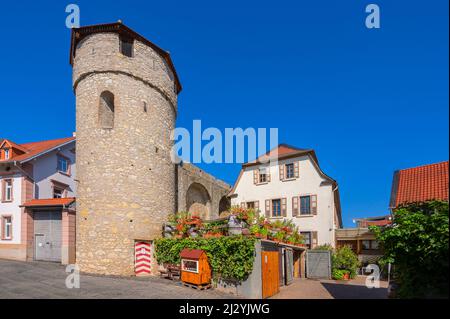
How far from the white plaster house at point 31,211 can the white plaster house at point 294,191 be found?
441 inches

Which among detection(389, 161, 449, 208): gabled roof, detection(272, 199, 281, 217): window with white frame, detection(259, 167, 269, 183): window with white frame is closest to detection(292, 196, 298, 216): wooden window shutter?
detection(272, 199, 281, 217): window with white frame

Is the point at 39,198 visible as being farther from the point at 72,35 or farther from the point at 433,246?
the point at 433,246

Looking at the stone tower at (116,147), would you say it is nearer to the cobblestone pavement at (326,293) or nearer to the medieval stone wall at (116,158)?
the medieval stone wall at (116,158)

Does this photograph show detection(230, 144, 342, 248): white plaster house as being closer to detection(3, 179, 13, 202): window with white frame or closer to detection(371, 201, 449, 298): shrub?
detection(371, 201, 449, 298): shrub

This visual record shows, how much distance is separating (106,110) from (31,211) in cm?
795

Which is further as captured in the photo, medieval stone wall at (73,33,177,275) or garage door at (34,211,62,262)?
garage door at (34,211,62,262)

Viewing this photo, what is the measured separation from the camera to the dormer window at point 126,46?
15836 millimetres

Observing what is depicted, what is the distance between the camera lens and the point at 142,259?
14945mm

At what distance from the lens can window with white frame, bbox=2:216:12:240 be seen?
61.9 feet

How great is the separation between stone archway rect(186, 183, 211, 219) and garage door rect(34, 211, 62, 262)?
848 centimetres

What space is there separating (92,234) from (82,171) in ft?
9.80

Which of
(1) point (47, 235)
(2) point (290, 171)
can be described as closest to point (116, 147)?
(1) point (47, 235)

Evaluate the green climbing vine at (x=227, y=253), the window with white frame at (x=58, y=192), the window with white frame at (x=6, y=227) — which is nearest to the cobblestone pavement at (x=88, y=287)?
the green climbing vine at (x=227, y=253)
